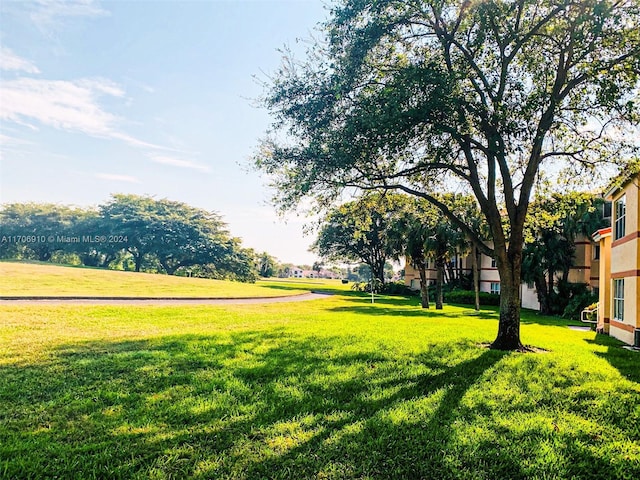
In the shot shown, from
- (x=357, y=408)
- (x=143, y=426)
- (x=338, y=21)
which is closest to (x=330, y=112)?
(x=338, y=21)

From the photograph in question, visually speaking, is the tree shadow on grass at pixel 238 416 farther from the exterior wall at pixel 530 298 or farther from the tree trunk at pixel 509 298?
the exterior wall at pixel 530 298

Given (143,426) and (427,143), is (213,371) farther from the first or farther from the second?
(427,143)

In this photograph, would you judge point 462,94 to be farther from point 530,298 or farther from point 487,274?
point 487,274

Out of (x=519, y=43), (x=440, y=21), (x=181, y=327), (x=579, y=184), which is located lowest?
(x=181, y=327)

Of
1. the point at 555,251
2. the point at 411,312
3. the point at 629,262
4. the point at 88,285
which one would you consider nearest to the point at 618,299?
the point at 629,262

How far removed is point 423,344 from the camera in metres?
10.7

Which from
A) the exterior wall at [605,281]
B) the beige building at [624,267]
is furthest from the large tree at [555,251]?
the beige building at [624,267]

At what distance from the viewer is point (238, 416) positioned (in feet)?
16.7

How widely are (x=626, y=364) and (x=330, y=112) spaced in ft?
30.1

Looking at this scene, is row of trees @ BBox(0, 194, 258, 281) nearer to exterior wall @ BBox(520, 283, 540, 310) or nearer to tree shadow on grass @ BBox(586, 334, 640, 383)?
exterior wall @ BBox(520, 283, 540, 310)

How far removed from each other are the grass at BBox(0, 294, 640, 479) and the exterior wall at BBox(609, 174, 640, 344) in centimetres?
459

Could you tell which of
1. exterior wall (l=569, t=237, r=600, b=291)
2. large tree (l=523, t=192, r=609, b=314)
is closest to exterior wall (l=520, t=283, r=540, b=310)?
exterior wall (l=569, t=237, r=600, b=291)

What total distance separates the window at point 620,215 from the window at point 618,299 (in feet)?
5.85

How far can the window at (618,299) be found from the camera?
50.4 ft
